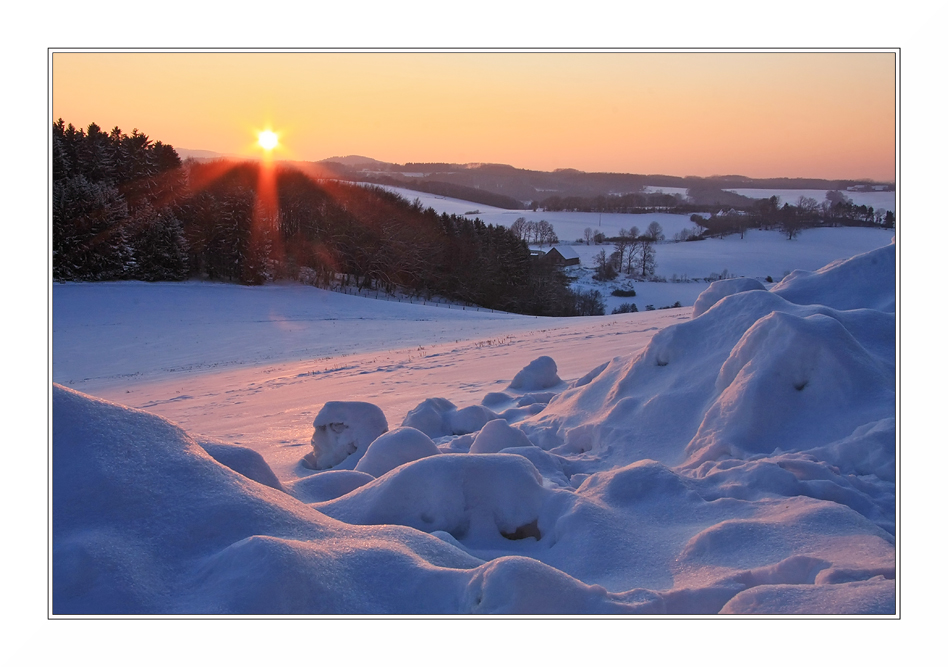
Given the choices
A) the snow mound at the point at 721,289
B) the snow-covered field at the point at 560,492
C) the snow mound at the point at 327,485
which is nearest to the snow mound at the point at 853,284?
the snow-covered field at the point at 560,492

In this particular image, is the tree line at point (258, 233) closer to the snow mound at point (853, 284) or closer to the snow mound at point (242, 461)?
the snow mound at point (242, 461)

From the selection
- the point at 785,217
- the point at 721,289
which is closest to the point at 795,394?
the point at 721,289

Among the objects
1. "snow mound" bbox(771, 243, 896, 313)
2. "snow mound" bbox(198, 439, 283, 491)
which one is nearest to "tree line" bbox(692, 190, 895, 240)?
"snow mound" bbox(771, 243, 896, 313)

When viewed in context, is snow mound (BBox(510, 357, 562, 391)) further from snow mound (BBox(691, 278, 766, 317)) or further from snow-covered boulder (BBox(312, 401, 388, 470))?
snow-covered boulder (BBox(312, 401, 388, 470))

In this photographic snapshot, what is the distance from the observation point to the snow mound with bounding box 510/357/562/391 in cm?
951

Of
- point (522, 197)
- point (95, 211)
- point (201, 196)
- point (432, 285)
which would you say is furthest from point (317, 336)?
point (522, 197)

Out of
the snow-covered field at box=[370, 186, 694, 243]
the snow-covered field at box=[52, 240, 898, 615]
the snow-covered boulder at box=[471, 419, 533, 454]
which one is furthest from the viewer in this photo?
the snow-covered field at box=[370, 186, 694, 243]

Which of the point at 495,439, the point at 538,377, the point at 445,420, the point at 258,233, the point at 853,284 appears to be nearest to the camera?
the point at 495,439

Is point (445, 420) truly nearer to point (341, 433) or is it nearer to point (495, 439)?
point (341, 433)

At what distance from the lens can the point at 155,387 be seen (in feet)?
51.4

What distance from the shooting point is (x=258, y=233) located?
40281 millimetres

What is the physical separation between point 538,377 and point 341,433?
374 centimetres

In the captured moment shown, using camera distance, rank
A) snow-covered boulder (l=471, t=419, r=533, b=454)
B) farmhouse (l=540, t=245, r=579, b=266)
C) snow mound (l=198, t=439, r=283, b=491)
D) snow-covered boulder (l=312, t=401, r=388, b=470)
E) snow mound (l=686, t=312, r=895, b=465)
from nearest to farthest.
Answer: snow mound (l=198, t=439, r=283, b=491) < snow mound (l=686, t=312, r=895, b=465) < snow-covered boulder (l=471, t=419, r=533, b=454) < snow-covered boulder (l=312, t=401, r=388, b=470) < farmhouse (l=540, t=245, r=579, b=266)

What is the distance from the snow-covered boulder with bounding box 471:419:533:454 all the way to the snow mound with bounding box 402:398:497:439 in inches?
51.3
